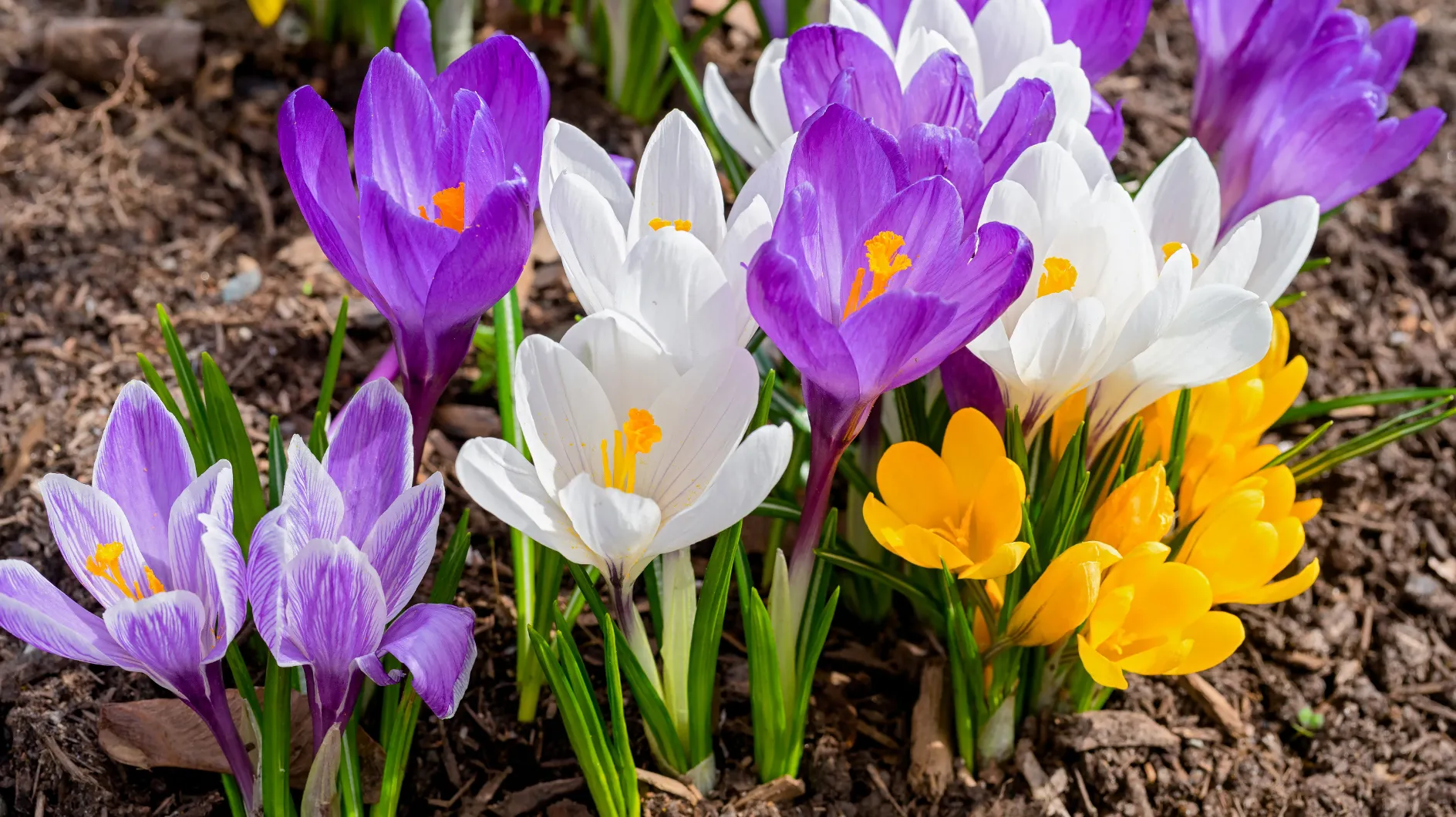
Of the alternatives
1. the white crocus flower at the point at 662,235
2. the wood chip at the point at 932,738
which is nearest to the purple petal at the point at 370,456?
the white crocus flower at the point at 662,235

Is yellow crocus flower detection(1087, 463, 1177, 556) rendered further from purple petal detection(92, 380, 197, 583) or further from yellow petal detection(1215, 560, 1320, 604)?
purple petal detection(92, 380, 197, 583)

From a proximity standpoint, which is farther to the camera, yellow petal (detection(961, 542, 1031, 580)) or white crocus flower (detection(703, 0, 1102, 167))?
white crocus flower (detection(703, 0, 1102, 167))

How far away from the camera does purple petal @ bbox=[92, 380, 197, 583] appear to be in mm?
1116

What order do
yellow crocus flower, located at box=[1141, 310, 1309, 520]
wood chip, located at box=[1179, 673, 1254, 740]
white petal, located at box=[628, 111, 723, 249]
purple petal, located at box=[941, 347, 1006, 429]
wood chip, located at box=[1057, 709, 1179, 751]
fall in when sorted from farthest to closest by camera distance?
wood chip, located at box=[1179, 673, 1254, 740] → wood chip, located at box=[1057, 709, 1179, 751] → yellow crocus flower, located at box=[1141, 310, 1309, 520] → purple petal, located at box=[941, 347, 1006, 429] → white petal, located at box=[628, 111, 723, 249]

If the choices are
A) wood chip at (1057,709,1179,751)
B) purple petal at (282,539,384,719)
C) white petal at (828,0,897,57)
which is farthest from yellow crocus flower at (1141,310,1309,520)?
purple petal at (282,539,384,719)

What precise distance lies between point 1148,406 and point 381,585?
0.86 meters

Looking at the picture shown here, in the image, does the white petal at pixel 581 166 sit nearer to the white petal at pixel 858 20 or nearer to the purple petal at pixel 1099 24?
the white petal at pixel 858 20

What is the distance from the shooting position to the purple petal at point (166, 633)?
3.28 feet

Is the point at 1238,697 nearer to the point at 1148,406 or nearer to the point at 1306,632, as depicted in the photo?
the point at 1306,632

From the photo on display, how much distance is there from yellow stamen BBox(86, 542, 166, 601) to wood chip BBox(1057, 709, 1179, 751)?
103 cm

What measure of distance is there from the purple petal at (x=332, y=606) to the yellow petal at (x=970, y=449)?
0.56 m

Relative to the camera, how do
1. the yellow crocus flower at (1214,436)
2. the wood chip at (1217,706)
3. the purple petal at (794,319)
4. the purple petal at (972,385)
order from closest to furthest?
the purple petal at (794,319) < the purple petal at (972,385) < the yellow crocus flower at (1214,436) < the wood chip at (1217,706)

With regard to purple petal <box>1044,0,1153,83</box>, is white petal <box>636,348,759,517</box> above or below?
below

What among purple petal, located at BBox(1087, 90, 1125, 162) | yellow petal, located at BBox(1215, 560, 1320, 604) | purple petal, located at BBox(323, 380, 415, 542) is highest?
purple petal, located at BBox(1087, 90, 1125, 162)
